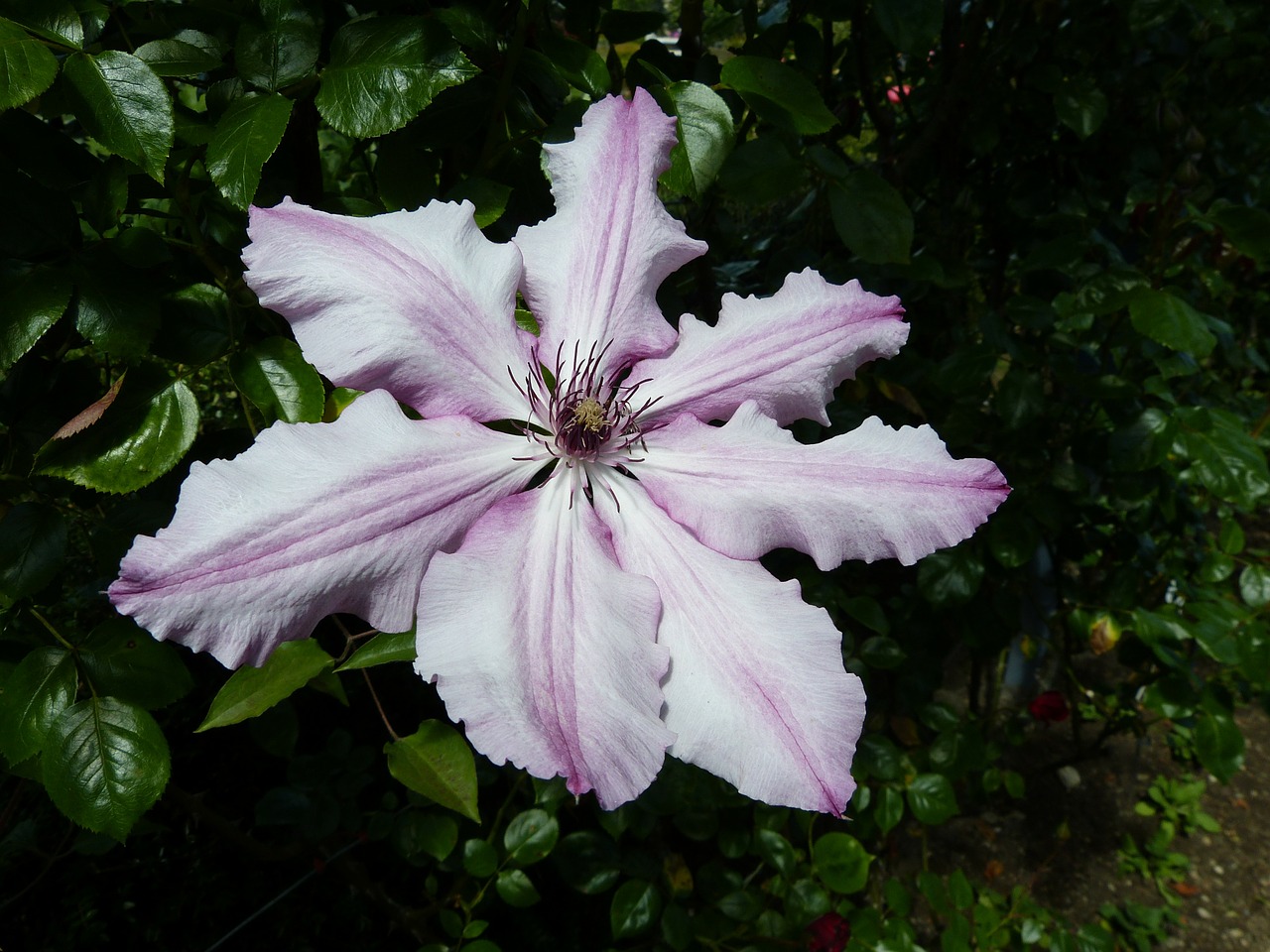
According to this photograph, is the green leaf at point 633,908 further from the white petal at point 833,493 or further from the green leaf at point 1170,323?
the green leaf at point 1170,323

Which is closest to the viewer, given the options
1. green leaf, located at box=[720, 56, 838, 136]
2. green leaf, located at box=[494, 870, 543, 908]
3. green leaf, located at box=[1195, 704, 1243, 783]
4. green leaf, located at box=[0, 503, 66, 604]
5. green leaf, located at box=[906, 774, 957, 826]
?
green leaf, located at box=[0, 503, 66, 604]

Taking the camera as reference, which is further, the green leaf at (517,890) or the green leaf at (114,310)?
the green leaf at (517,890)

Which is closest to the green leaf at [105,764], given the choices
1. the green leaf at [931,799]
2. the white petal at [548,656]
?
the white petal at [548,656]

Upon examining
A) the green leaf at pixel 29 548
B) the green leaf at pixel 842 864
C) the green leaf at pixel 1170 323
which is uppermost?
the green leaf at pixel 29 548

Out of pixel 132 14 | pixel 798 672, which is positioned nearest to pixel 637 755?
pixel 798 672

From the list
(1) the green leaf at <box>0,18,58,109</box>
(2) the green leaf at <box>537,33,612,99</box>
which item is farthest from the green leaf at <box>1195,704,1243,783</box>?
(1) the green leaf at <box>0,18,58,109</box>

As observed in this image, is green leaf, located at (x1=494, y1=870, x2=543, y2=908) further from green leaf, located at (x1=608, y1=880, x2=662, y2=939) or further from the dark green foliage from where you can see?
green leaf, located at (x1=608, y1=880, x2=662, y2=939)

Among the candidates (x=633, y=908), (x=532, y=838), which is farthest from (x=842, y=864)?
(x=532, y=838)
